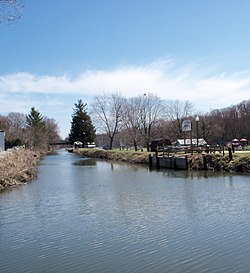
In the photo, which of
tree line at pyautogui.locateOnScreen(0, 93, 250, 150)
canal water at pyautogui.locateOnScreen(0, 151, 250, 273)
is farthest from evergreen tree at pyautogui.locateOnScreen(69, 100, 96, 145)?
canal water at pyautogui.locateOnScreen(0, 151, 250, 273)

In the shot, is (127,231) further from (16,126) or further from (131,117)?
(16,126)

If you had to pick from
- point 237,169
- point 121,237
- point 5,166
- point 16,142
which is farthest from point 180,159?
point 16,142

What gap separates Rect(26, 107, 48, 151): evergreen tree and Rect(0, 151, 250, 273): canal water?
182 ft

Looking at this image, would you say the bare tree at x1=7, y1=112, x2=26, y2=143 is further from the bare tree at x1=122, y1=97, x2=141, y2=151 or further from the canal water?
the canal water

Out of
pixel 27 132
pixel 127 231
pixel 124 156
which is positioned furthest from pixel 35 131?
pixel 127 231

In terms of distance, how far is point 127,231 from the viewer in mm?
11742

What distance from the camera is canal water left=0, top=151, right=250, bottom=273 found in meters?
8.89

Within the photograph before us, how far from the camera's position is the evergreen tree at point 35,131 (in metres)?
74.4

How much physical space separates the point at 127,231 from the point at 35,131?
6695cm

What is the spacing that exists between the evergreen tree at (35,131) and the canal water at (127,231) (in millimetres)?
55381

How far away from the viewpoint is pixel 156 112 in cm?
7438

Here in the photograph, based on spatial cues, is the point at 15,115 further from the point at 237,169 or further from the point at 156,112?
the point at 237,169

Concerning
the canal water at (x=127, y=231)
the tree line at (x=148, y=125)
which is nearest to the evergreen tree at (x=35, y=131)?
the tree line at (x=148, y=125)

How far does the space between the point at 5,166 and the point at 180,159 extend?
1773 cm
